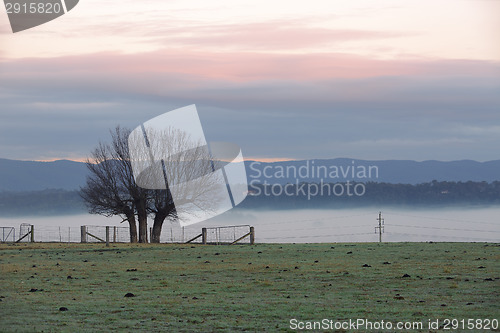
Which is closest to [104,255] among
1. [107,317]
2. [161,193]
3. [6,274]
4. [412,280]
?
[6,274]

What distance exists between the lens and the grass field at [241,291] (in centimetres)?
1672

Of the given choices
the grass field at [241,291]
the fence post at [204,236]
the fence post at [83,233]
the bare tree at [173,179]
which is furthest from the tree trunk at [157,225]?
the grass field at [241,291]

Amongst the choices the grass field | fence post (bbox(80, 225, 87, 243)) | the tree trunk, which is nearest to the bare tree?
the tree trunk

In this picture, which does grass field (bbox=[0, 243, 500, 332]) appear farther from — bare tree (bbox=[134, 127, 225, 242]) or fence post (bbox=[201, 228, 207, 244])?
bare tree (bbox=[134, 127, 225, 242])

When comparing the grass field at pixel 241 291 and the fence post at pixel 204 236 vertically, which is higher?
the fence post at pixel 204 236

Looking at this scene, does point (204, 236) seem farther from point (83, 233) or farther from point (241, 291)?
point (241, 291)

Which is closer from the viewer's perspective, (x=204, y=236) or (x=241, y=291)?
(x=241, y=291)

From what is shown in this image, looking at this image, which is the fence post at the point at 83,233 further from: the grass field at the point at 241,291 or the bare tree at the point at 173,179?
the grass field at the point at 241,291

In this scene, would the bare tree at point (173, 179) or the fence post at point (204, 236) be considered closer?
the fence post at point (204, 236)

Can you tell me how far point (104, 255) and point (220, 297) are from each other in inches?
846

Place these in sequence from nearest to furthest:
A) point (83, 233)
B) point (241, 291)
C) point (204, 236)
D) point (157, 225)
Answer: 1. point (241, 291)
2. point (204, 236)
3. point (83, 233)
4. point (157, 225)

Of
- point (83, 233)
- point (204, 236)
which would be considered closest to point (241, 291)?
point (204, 236)

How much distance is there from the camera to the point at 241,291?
878 inches

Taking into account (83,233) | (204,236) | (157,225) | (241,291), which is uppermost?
(157,225)
